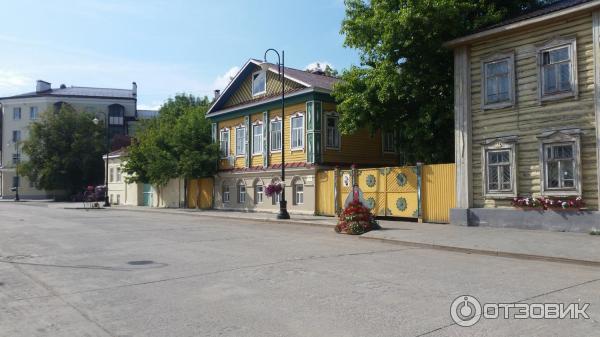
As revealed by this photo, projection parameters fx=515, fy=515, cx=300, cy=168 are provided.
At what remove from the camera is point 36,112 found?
241ft

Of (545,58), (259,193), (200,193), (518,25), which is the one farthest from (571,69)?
(200,193)

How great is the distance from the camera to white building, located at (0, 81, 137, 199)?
70287mm

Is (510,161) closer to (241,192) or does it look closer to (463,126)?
(463,126)

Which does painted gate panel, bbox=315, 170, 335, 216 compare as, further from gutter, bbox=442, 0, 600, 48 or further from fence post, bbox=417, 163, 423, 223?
gutter, bbox=442, 0, 600, 48

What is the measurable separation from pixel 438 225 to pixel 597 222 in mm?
5365

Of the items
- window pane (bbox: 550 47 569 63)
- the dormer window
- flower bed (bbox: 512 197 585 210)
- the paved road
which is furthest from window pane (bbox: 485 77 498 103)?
the dormer window

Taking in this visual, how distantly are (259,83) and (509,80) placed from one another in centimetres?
1719

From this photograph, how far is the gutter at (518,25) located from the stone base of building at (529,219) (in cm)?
608

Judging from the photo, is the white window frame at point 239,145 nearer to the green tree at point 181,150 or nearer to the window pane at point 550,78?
the green tree at point 181,150

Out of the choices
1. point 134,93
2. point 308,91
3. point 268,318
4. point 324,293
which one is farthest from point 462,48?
point 134,93

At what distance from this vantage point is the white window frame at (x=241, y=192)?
105 ft

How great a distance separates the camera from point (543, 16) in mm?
16500

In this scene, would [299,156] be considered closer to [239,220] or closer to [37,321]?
[239,220]

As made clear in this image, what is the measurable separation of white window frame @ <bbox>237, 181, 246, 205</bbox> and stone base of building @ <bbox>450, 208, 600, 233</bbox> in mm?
15806
